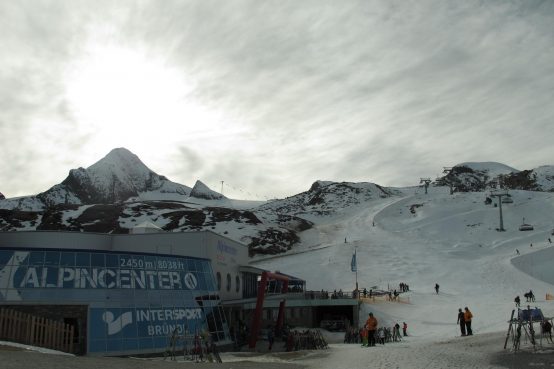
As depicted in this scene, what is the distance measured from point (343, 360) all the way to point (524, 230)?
8858cm

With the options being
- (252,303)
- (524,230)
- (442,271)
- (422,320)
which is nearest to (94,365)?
(252,303)

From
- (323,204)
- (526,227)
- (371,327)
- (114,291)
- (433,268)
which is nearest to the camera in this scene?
(371,327)

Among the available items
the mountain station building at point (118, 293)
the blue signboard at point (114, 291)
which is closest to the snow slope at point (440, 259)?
the mountain station building at point (118, 293)

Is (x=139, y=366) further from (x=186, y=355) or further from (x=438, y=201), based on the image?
(x=438, y=201)

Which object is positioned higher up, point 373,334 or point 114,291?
point 114,291

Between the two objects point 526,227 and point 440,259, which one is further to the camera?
point 526,227

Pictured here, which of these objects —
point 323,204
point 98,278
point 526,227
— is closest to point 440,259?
point 526,227

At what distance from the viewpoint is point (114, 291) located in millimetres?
28938

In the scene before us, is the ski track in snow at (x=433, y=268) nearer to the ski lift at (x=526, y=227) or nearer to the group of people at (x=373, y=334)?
the group of people at (x=373, y=334)

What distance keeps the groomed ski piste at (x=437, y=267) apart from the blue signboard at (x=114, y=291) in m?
7.99

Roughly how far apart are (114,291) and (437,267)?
53387 millimetres

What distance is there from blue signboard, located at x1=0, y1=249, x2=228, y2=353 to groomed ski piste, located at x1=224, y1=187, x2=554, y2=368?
799cm

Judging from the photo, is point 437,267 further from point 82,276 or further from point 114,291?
Result: point 82,276

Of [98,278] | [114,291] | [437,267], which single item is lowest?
[114,291]
